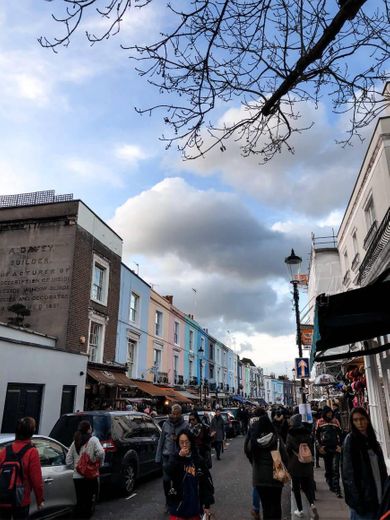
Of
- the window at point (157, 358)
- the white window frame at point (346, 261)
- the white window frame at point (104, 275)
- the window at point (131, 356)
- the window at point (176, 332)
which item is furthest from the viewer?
the window at point (176, 332)

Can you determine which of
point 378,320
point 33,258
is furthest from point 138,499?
point 33,258

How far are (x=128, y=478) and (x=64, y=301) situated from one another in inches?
392

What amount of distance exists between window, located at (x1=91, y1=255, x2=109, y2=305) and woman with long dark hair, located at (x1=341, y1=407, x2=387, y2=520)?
17012 millimetres

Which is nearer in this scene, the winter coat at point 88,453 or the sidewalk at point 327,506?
the winter coat at point 88,453

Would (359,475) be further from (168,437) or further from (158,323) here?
(158,323)

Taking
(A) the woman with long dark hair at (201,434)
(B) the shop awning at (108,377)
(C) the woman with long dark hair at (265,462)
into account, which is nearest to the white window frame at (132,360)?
(B) the shop awning at (108,377)

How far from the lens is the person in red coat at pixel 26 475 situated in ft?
15.7

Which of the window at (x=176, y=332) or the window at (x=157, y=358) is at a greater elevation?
the window at (x=176, y=332)

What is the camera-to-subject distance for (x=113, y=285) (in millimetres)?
22531

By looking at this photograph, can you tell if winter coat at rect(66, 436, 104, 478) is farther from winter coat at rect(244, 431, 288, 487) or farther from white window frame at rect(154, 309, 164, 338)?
white window frame at rect(154, 309, 164, 338)

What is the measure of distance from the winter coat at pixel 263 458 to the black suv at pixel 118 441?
4.12 metres

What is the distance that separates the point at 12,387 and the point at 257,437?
999 centimetres

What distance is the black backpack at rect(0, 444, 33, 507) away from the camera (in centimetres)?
473

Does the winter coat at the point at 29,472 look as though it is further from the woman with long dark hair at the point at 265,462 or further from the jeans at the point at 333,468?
the jeans at the point at 333,468
